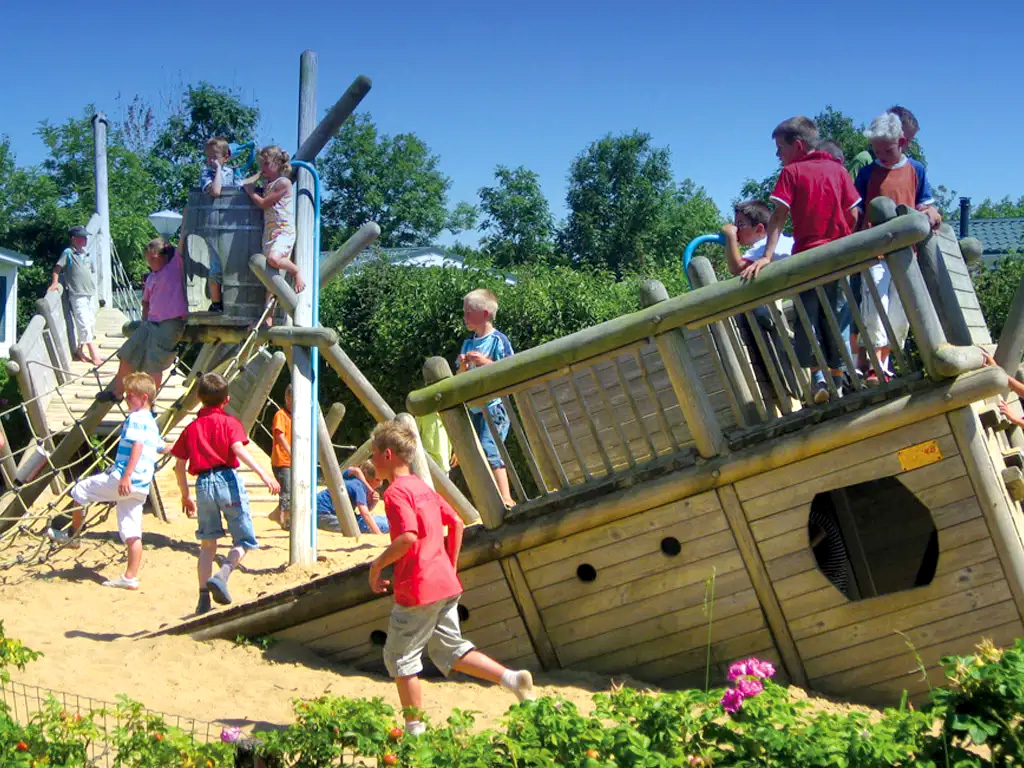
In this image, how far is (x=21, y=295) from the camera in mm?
31875

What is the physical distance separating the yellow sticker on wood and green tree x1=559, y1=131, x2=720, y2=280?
29891 millimetres

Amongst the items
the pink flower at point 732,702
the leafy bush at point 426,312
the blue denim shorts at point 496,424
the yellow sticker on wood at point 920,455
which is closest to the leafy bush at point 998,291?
the leafy bush at point 426,312

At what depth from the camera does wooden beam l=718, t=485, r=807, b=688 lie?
19.6 ft

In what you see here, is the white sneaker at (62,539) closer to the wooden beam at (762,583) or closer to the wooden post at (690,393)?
the wooden post at (690,393)

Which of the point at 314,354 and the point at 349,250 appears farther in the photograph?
the point at 349,250

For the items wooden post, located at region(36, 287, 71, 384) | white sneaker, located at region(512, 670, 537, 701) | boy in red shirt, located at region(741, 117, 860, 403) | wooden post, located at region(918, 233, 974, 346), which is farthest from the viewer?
wooden post, located at region(36, 287, 71, 384)

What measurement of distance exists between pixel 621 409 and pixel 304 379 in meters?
3.07

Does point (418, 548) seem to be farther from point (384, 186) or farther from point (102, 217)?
point (384, 186)

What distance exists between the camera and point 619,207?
3644 cm

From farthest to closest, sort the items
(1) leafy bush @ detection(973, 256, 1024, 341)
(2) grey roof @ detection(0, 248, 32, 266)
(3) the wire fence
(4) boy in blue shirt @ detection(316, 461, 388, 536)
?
(2) grey roof @ detection(0, 248, 32, 266), (1) leafy bush @ detection(973, 256, 1024, 341), (4) boy in blue shirt @ detection(316, 461, 388, 536), (3) the wire fence

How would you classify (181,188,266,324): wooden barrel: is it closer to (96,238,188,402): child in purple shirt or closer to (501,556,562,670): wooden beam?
(96,238,188,402): child in purple shirt

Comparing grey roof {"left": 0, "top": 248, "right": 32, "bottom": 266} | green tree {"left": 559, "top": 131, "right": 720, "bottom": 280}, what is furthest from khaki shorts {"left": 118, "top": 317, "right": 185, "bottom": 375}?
green tree {"left": 559, "top": 131, "right": 720, "bottom": 280}

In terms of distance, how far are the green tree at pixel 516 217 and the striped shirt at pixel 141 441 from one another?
1253 inches

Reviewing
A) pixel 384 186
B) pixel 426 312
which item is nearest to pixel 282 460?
pixel 426 312
